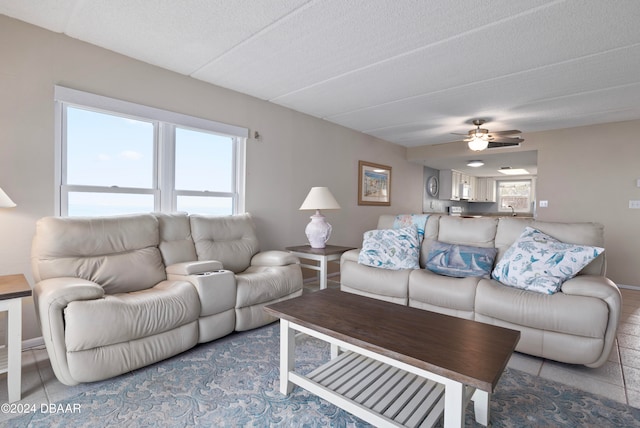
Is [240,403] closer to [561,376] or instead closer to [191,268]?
[191,268]

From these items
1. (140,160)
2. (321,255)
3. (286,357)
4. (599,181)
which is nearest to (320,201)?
(321,255)

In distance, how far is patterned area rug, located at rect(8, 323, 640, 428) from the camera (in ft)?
5.00

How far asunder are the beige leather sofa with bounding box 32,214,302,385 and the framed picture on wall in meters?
2.53

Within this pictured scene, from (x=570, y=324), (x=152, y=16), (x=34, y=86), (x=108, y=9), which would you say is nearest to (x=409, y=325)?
(x=570, y=324)

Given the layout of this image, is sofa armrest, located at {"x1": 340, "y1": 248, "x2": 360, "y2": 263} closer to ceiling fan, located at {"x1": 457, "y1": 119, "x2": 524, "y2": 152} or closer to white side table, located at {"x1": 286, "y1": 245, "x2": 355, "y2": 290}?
white side table, located at {"x1": 286, "y1": 245, "x2": 355, "y2": 290}

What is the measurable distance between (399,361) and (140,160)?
2771 millimetres

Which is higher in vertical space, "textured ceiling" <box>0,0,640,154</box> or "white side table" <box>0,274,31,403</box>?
"textured ceiling" <box>0,0,640,154</box>

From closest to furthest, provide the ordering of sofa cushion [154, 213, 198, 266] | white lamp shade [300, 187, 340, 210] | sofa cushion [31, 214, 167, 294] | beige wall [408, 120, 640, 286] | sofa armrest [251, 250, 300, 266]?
sofa cushion [31, 214, 167, 294] → sofa cushion [154, 213, 198, 266] → sofa armrest [251, 250, 300, 266] → white lamp shade [300, 187, 340, 210] → beige wall [408, 120, 640, 286]

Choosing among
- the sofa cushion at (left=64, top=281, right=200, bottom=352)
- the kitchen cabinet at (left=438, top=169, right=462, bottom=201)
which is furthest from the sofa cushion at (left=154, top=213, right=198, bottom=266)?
the kitchen cabinet at (left=438, top=169, right=462, bottom=201)

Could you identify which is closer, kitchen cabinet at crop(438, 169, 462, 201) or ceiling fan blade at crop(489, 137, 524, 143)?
ceiling fan blade at crop(489, 137, 524, 143)

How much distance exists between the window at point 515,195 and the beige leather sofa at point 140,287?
8059 millimetres

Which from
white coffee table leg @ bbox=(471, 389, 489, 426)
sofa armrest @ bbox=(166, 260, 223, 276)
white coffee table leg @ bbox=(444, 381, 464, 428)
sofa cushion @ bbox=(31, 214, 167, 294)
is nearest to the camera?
white coffee table leg @ bbox=(444, 381, 464, 428)

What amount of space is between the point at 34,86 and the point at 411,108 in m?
3.61

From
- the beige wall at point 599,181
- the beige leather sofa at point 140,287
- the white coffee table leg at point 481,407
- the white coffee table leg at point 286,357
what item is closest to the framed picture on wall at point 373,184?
the beige wall at point 599,181
